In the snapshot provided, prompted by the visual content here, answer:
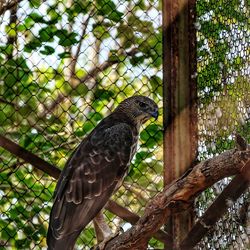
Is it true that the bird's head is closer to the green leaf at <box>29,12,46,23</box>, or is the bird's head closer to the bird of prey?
the bird of prey

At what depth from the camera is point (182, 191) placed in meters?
2.96

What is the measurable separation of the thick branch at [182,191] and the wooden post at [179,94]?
1.79 feet

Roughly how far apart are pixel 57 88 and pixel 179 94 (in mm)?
1160

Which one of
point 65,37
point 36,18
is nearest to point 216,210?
point 65,37

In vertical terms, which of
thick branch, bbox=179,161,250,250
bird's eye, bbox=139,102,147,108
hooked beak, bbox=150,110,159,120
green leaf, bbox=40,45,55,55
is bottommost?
thick branch, bbox=179,161,250,250

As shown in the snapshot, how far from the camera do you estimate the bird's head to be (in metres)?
4.21

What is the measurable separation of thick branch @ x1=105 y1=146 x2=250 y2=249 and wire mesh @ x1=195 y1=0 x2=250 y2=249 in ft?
1.40

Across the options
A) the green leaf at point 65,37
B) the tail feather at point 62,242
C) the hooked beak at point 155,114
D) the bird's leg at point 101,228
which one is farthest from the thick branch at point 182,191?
the green leaf at point 65,37

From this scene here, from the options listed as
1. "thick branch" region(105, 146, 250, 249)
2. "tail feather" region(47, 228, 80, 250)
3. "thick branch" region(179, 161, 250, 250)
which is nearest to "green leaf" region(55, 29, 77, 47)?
"tail feather" region(47, 228, 80, 250)

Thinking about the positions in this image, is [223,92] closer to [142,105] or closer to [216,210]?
[216,210]

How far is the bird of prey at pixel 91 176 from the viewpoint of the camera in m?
3.61

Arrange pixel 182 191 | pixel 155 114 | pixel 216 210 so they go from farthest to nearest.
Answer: pixel 155 114 < pixel 216 210 < pixel 182 191

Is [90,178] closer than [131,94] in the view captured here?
Yes

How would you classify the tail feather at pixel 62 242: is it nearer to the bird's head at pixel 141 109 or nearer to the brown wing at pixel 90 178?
the brown wing at pixel 90 178
